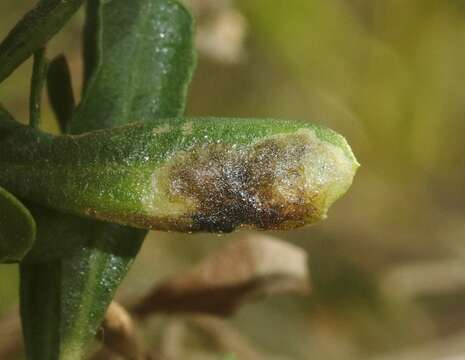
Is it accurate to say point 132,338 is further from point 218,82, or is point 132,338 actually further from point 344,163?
point 218,82

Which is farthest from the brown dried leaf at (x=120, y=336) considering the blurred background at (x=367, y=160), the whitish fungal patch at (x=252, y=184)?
the blurred background at (x=367, y=160)

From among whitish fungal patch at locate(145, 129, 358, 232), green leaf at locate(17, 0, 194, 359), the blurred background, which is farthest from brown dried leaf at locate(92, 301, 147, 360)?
the blurred background

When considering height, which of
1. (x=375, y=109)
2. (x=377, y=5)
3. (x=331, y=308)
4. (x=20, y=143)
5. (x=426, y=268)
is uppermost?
(x=20, y=143)

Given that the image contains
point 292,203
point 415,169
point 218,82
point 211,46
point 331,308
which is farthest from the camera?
point 415,169

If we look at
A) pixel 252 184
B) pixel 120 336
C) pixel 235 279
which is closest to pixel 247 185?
pixel 252 184

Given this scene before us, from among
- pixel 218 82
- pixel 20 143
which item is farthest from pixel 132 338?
pixel 218 82

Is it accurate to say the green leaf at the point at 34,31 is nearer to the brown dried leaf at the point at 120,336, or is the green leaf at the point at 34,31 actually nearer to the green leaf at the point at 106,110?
the green leaf at the point at 106,110
